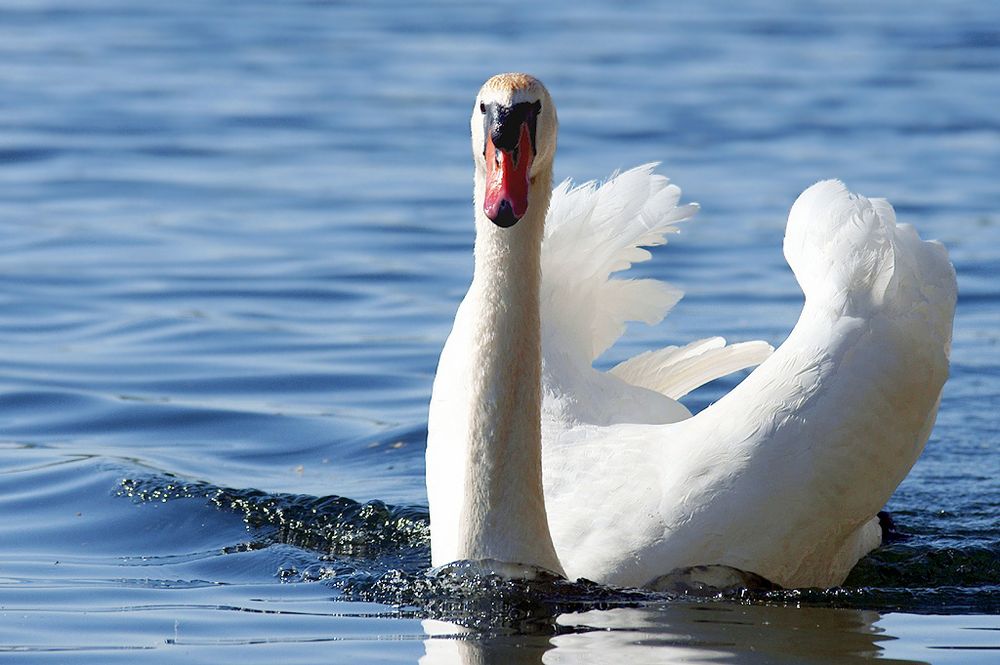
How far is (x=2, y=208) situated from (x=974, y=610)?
32.0 ft

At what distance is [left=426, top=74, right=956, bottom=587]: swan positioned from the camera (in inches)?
238

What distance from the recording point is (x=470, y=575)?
6.13 metres

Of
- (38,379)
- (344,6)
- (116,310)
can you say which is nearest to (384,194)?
(116,310)

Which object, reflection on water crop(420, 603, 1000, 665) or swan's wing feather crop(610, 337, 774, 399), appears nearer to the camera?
reflection on water crop(420, 603, 1000, 665)

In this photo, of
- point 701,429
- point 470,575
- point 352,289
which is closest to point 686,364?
point 701,429

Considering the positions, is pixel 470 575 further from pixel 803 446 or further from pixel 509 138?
pixel 509 138

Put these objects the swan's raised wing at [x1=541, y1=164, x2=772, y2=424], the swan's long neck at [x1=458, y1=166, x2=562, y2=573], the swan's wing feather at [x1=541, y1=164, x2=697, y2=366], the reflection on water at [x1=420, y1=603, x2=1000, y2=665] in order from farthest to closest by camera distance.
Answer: the swan's wing feather at [x1=541, y1=164, x2=697, y2=366] → the swan's raised wing at [x1=541, y1=164, x2=772, y2=424] → the swan's long neck at [x1=458, y1=166, x2=562, y2=573] → the reflection on water at [x1=420, y1=603, x2=1000, y2=665]

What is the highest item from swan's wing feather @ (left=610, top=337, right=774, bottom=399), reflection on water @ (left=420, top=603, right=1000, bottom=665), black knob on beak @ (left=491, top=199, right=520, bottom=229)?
swan's wing feather @ (left=610, top=337, right=774, bottom=399)

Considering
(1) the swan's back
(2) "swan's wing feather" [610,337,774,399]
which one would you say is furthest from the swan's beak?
(2) "swan's wing feather" [610,337,774,399]

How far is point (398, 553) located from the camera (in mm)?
7336

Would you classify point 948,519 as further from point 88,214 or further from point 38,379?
point 88,214

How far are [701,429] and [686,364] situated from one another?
5.46ft

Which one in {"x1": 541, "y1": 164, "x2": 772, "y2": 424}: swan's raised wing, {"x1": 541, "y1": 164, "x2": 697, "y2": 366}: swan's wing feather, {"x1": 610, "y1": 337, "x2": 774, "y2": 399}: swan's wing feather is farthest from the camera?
{"x1": 610, "y1": 337, "x2": 774, "y2": 399}: swan's wing feather

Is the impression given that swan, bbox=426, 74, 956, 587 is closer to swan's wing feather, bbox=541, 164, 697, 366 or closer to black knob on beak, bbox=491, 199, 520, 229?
black knob on beak, bbox=491, 199, 520, 229
